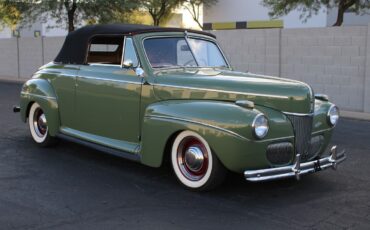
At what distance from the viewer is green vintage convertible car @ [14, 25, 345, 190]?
472 cm

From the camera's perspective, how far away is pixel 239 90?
4988mm

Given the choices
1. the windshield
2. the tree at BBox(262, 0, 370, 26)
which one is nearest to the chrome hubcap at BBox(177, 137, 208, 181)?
the windshield

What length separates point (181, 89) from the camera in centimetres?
530

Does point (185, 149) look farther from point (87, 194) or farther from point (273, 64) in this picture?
point (273, 64)

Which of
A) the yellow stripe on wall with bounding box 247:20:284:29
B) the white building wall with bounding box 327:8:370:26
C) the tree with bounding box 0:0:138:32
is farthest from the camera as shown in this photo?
the yellow stripe on wall with bounding box 247:20:284:29

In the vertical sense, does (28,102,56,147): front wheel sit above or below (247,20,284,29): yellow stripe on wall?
below

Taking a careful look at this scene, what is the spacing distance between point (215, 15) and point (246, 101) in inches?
1639

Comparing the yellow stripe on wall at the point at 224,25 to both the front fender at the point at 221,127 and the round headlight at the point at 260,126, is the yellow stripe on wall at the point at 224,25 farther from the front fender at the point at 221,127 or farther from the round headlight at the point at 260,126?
the round headlight at the point at 260,126

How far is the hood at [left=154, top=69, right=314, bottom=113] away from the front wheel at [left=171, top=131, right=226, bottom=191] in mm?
460

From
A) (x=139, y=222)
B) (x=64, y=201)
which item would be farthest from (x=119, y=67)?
(x=139, y=222)

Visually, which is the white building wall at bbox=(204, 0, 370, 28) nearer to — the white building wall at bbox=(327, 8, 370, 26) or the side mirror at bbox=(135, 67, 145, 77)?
the white building wall at bbox=(327, 8, 370, 26)

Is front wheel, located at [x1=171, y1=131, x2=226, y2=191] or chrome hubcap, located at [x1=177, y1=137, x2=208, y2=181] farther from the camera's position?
chrome hubcap, located at [x1=177, y1=137, x2=208, y2=181]

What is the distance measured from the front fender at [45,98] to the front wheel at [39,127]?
0.14 meters

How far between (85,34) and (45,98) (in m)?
1.09
